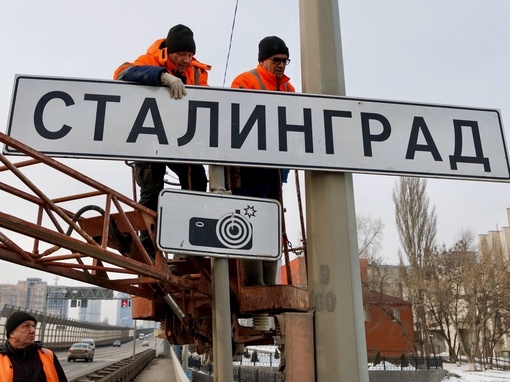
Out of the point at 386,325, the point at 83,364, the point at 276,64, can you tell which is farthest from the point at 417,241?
the point at 276,64

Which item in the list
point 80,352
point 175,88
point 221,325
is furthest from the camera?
point 80,352

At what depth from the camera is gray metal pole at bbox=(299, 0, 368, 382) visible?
7.22 ft

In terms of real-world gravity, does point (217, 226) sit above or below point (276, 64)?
below

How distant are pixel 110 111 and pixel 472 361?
36.2 metres

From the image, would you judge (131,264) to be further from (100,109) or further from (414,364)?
(414,364)

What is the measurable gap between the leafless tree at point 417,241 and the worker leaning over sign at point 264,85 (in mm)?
33417

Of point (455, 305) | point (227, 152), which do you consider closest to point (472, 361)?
point (455, 305)

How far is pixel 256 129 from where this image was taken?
2.47 meters

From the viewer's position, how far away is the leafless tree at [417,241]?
36344 mm

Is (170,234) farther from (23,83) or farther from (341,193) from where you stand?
(23,83)

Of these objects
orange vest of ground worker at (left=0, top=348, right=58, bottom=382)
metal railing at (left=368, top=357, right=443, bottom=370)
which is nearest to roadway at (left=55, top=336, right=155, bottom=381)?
metal railing at (left=368, top=357, right=443, bottom=370)

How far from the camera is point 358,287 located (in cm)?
235

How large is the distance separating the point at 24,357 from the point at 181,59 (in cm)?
256

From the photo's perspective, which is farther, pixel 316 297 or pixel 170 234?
pixel 316 297
